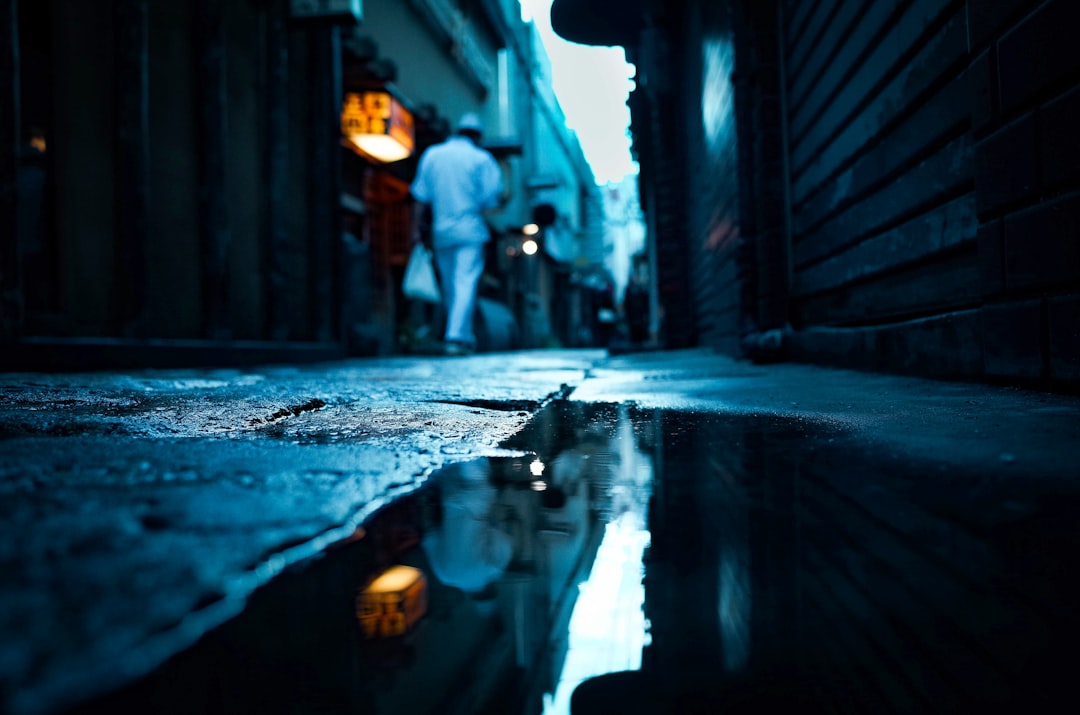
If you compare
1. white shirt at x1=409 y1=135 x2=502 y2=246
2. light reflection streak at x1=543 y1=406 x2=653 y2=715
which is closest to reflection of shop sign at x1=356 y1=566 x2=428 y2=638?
light reflection streak at x1=543 y1=406 x2=653 y2=715

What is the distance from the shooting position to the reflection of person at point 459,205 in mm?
7445

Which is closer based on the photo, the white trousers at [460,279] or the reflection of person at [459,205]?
the reflection of person at [459,205]

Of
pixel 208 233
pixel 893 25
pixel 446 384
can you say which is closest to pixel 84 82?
pixel 208 233

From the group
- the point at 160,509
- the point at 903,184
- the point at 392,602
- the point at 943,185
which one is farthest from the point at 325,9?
the point at 392,602

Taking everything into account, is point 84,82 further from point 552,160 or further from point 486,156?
point 552,160

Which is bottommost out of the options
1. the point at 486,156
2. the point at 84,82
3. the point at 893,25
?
the point at 893,25

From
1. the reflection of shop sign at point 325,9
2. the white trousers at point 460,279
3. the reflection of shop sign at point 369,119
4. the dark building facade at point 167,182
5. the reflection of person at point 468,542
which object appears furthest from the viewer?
the white trousers at point 460,279

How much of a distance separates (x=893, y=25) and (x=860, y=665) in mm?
2569

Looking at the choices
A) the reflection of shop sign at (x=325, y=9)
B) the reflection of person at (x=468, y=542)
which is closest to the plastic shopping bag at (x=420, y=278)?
the reflection of shop sign at (x=325, y=9)

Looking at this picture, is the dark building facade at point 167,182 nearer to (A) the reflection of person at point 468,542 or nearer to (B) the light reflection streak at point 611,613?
(A) the reflection of person at point 468,542

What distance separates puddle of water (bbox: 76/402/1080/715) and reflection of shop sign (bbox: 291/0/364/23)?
5507mm

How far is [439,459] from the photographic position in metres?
1.02

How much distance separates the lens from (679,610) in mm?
490

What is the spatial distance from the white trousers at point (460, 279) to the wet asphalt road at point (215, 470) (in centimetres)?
564
